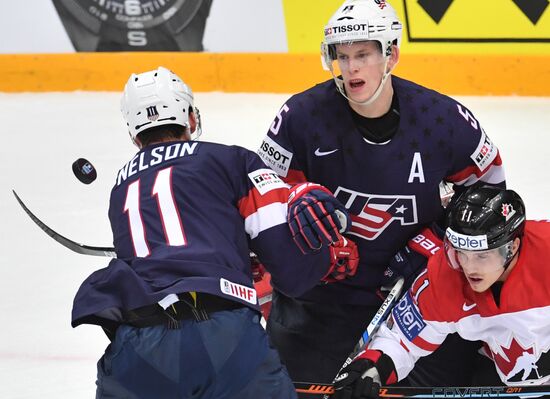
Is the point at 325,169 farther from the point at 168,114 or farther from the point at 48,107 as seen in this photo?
the point at 48,107

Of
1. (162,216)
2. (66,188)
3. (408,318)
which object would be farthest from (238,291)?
(66,188)

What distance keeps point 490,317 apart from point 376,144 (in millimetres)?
549

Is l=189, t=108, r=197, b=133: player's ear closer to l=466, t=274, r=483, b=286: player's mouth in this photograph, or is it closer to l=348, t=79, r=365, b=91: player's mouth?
l=348, t=79, r=365, b=91: player's mouth

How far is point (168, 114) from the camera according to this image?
236 centimetres

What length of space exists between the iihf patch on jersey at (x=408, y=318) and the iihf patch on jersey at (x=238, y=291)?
1.77ft

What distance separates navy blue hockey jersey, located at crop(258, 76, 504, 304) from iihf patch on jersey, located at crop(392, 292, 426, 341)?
0.26 meters

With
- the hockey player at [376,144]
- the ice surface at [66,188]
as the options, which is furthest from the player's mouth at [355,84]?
the ice surface at [66,188]

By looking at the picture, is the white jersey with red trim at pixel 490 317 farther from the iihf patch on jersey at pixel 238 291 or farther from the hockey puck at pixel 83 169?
the hockey puck at pixel 83 169

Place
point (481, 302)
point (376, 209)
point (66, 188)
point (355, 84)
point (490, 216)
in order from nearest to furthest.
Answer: point (490, 216)
point (481, 302)
point (355, 84)
point (376, 209)
point (66, 188)

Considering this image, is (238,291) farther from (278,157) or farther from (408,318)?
(278,157)

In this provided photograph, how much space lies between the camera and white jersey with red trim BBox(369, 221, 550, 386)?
2357mm

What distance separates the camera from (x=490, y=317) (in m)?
2.43

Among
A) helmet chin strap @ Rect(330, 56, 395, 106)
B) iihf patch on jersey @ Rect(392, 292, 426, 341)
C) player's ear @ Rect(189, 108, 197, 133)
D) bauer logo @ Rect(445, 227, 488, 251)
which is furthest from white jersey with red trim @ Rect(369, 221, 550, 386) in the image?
player's ear @ Rect(189, 108, 197, 133)

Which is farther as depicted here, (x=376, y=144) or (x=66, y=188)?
(x=66, y=188)
